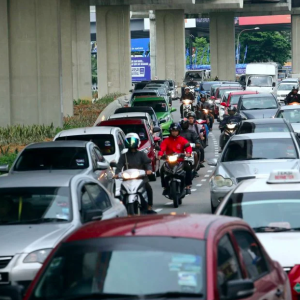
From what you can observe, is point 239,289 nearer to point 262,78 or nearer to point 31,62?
point 31,62

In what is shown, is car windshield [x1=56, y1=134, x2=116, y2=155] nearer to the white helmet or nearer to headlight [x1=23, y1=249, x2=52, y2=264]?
the white helmet

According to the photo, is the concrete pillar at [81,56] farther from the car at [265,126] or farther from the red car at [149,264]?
the red car at [149,264]

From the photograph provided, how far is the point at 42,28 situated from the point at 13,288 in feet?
89.9

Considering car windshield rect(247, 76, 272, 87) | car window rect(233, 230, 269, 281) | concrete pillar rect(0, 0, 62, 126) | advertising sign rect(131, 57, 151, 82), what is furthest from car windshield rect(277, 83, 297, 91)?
advertising sign rect(131, 57, 151, 82)

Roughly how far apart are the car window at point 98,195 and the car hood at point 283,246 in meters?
2.43

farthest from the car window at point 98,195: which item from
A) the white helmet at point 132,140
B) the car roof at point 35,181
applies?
the white helmet at point 132,140

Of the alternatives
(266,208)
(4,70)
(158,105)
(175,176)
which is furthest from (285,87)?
(266,208)

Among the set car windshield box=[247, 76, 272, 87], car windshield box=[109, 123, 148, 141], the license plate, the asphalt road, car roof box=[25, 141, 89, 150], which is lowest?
the asphalt road

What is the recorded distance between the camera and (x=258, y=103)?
3462 cm

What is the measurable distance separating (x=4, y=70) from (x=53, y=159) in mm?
17567

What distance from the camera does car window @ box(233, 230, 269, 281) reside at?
704 centimetres

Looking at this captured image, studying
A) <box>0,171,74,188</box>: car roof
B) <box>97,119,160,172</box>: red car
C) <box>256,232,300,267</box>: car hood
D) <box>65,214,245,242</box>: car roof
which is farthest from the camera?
<box>97,119,160,172</box>: red car

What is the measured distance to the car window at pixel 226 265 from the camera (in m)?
6.27

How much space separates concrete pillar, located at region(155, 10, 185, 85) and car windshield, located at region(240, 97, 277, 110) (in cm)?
6143
